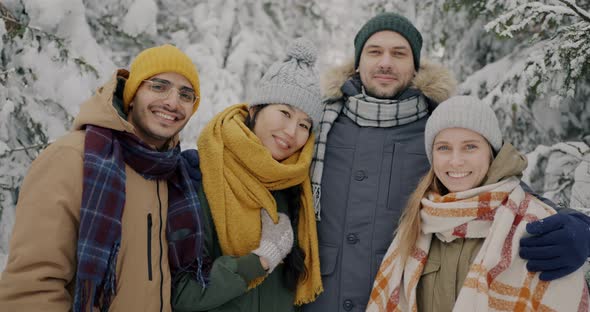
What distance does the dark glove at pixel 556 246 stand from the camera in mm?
2037

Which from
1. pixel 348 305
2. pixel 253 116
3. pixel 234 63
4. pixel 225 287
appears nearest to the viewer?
pixel 225 287

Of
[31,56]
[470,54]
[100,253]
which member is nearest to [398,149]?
[100,253]

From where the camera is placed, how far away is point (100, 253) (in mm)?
1952

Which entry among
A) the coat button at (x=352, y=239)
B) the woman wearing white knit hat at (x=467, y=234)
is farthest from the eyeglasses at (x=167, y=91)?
the woman wearing white knit hat at (x=467, y=234)

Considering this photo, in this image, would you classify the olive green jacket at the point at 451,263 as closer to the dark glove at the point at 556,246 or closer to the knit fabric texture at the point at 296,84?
the dark glove at the point at 556,246

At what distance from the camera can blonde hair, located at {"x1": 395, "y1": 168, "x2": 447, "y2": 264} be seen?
248 cm

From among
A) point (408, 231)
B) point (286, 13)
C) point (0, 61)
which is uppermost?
point (286, 13)

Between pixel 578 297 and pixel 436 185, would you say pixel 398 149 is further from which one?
pixel 578 297

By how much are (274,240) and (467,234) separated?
3.41ft

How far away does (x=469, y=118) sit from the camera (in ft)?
8.02

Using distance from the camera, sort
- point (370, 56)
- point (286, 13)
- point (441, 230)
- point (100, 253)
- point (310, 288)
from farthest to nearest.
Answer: point (286, 13), point (370, 56), point (310, 288), point (441, 230), point (100, 253)

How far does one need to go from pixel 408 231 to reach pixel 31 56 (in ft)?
11.1

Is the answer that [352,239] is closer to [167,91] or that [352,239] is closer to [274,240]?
[274,240]

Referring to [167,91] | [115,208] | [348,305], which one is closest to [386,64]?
[167,91]
